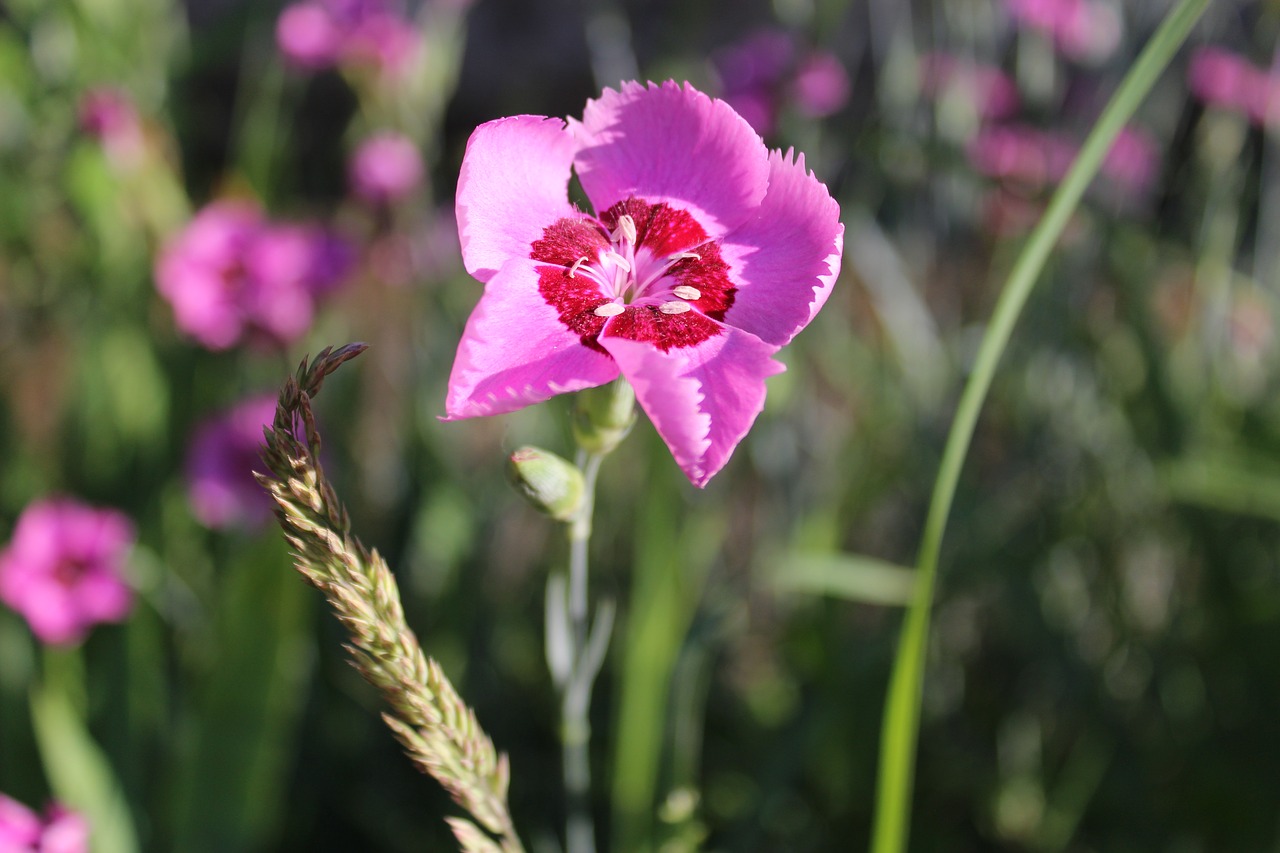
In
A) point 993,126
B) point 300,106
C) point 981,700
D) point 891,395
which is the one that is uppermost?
point 300,106

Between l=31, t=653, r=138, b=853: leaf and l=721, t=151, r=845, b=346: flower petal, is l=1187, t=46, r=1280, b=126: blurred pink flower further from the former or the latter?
l=31, t=653, r=138, b=853: leaf

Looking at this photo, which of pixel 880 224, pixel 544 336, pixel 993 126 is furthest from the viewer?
pixel 880 224

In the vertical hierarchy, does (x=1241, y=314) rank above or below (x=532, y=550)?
above

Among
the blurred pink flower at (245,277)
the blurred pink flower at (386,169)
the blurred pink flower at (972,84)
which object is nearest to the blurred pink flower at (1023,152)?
the blurred pink flower at (972,84)

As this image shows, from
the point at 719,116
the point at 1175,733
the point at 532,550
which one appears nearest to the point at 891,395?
the point at 1175,733

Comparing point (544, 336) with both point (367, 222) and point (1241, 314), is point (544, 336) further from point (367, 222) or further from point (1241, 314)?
point (1241, 314)

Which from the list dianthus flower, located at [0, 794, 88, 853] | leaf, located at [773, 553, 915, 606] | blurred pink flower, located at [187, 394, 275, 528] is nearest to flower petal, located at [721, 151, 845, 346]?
leaf, located at [773, 553, 915, 606]
